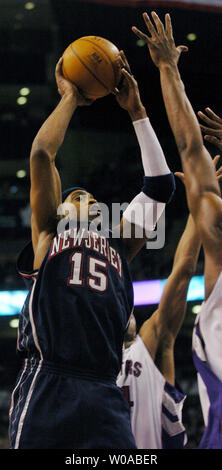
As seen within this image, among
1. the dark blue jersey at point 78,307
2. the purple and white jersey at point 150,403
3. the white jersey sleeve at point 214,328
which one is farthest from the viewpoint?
the purple and white jersey at point 150,403

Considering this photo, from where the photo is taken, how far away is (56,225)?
2.61m

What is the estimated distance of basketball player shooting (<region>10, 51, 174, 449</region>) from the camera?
2.09 m

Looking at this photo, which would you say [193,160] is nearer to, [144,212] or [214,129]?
[144,212]

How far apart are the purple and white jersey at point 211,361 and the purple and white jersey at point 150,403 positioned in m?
1.08

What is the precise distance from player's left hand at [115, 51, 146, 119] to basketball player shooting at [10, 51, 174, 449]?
0.83 ft

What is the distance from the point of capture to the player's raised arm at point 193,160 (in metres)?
2.05

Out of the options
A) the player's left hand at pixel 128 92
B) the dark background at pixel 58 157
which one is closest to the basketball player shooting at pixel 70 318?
the player's left hand at pixel 128 92

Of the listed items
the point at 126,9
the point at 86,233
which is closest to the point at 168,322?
the point at 86,233

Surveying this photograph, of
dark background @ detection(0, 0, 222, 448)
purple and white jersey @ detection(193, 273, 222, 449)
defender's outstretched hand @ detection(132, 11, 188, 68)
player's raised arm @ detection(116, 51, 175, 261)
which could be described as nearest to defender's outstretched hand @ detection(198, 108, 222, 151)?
player's raised arm @ detection(116, 51, 175, 261)

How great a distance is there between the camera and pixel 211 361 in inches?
81.2

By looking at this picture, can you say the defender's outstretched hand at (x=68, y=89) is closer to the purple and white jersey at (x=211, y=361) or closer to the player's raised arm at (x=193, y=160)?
the player's raised arm at (x=193, y=160)

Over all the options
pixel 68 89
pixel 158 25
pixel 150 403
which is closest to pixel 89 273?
pixel 68 89

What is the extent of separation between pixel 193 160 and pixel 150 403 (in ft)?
5.68

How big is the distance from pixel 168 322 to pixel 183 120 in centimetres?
160
